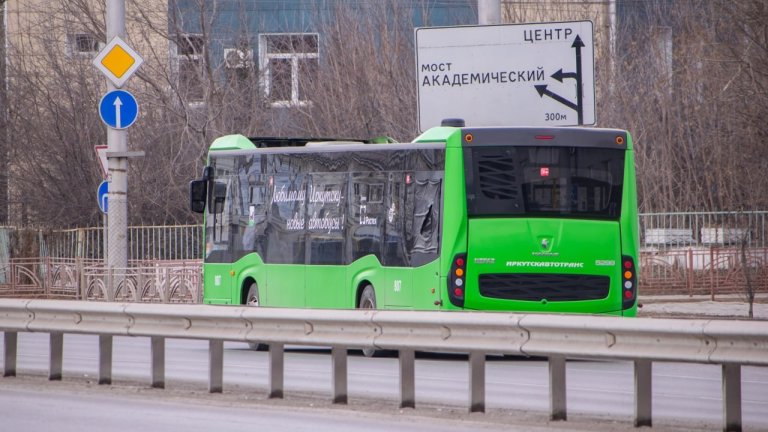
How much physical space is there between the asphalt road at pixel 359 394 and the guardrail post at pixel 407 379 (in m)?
0.16

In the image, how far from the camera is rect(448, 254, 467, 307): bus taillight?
17.3m

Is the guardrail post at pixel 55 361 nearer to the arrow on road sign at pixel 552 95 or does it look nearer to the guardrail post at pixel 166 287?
the arrow on road sign at pixel 552 95

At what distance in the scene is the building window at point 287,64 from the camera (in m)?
37.8

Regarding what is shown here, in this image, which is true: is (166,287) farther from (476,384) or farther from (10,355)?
(476,384)

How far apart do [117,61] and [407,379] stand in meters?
11.8

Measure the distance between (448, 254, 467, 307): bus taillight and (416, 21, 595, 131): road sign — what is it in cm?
575

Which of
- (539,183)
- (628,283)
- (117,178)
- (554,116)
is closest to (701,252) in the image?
(554,116)

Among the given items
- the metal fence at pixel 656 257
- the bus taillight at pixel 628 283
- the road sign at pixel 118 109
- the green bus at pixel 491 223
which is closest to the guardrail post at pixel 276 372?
the green bus at pixel 491 223

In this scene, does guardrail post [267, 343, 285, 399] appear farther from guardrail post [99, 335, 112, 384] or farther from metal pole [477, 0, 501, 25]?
metal pole [477, 0, 501, 25]

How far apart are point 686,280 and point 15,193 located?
63.0ft

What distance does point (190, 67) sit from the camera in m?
36.7

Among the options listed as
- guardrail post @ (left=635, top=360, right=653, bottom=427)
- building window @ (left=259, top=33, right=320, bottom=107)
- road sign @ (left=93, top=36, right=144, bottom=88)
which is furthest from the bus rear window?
building window @ (left=259, top=33, right=320, bottom=107)

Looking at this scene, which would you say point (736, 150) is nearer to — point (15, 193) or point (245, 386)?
point (15, 193)

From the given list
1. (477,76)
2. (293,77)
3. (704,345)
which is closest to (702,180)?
(293,77)
